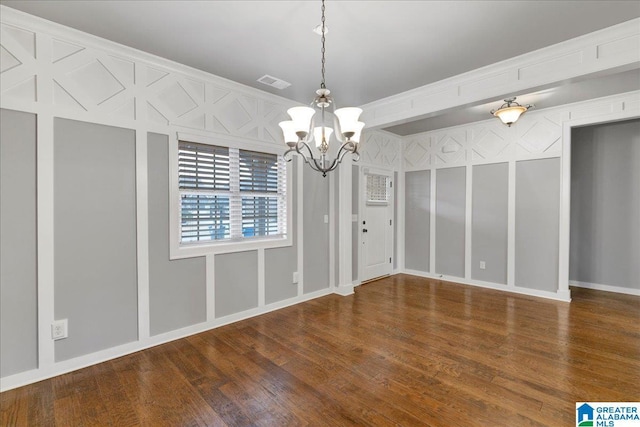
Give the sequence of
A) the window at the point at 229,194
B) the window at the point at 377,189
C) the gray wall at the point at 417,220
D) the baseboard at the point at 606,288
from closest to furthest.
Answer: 1. the window at the point at 229,194
2. the baseboard at the point at 606,288
3. the window at the point at 377,189
4. the gray wall at the point at 417,220

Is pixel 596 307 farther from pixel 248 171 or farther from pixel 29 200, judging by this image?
pixel 29 200

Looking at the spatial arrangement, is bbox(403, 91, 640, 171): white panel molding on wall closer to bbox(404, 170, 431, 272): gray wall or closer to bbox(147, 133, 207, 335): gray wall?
bbox(404, 170, 431, 272): gray wall

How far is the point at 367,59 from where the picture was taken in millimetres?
2955

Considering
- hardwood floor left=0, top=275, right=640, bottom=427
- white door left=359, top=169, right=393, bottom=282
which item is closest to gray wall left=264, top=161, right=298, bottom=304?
hardwood floor left=0, top=275, right=640, bottom=427

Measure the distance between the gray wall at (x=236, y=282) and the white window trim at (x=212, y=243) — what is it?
0.35 ft

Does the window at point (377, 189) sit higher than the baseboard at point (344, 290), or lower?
higher

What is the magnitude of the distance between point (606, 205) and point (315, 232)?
4.54 meters

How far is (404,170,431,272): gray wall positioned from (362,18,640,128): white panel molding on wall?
2.22m

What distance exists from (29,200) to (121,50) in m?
1.49

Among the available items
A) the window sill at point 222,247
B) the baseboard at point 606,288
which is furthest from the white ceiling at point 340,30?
the baseboard at point 606,288

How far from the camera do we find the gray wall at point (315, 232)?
14.0 ft

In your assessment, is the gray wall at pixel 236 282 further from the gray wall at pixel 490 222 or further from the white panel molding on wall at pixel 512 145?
the gray wall at pixel 490 222

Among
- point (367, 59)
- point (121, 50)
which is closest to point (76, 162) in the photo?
point (121, 50)

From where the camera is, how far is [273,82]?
11.3 ft
